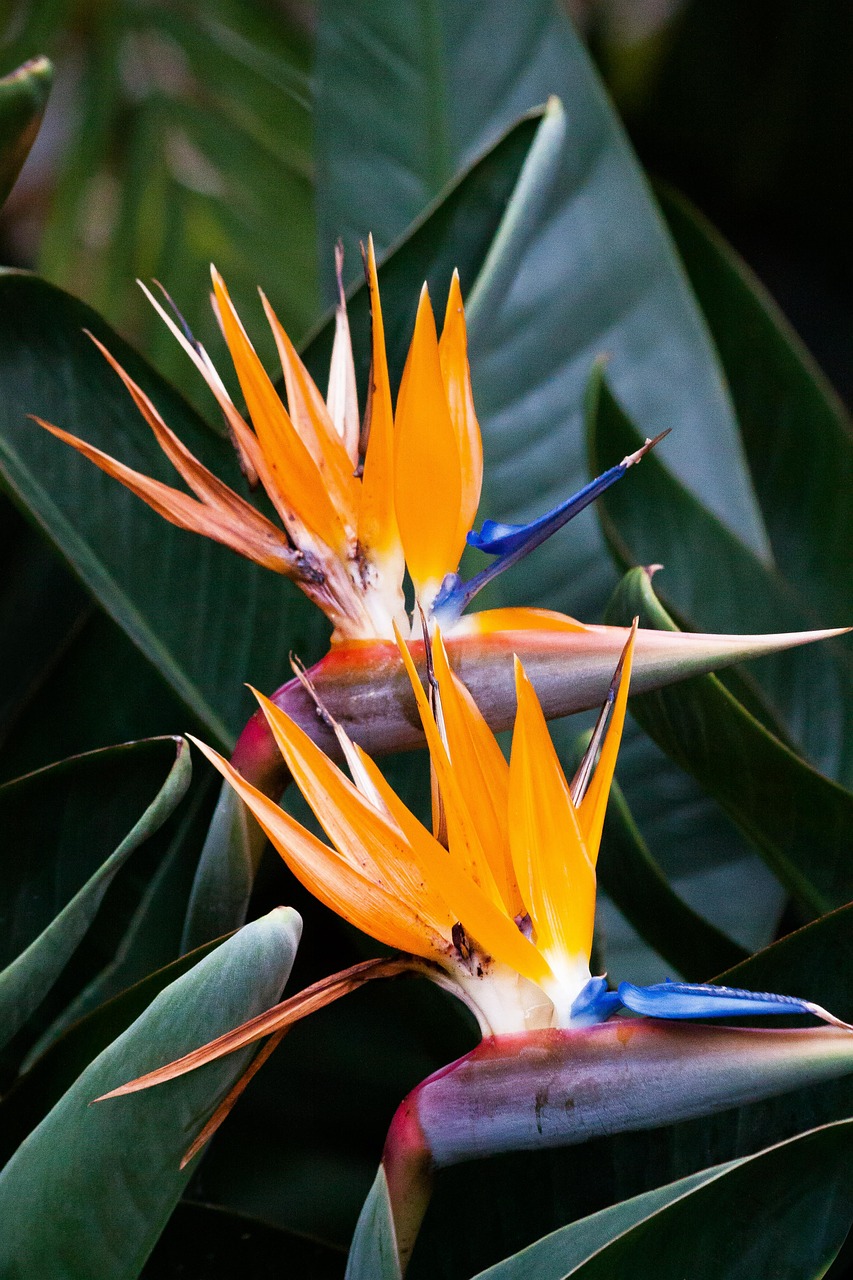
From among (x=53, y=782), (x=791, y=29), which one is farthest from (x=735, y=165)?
(x=53, y=782)

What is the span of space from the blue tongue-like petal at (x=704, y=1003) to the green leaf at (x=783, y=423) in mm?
610

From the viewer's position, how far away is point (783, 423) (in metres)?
0.98

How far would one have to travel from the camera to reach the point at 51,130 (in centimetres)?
239

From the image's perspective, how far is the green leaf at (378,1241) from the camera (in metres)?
0.36

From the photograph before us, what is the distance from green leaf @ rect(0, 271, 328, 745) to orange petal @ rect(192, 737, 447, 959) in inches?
9.5

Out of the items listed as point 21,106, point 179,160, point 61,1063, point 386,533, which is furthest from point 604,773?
point 179,160

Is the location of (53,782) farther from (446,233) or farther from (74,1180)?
(446,233)

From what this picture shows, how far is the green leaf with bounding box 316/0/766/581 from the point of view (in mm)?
896

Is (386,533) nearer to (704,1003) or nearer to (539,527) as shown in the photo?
(539,527)

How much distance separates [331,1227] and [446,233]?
53 centimetres

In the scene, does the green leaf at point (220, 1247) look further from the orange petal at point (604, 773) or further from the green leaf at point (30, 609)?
the green leaf at point (30, 609)

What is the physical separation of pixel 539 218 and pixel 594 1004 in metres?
0.71

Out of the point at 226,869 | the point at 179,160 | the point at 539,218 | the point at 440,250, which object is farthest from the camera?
the point at 179,160

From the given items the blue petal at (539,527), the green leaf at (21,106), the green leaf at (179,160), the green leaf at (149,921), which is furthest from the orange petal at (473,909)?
the green leaf at (179,160)
